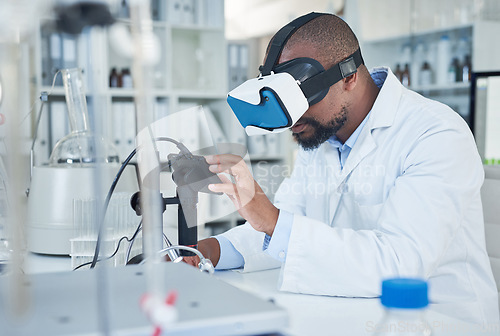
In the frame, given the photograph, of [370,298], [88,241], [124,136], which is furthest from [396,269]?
[124,136]

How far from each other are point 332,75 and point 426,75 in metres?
2.51

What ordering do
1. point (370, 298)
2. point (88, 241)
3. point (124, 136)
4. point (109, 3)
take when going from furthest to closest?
point (124, 136), point (88, 241), point (370, 298), point (109, 3)

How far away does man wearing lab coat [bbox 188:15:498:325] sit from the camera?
1054 mm

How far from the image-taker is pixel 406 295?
0.45 m

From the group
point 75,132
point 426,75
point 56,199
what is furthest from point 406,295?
point 426,75

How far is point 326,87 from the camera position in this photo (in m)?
1.27

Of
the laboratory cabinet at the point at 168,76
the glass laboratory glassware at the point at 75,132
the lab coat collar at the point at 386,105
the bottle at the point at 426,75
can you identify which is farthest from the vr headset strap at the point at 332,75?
the bottle at the point at 426,75

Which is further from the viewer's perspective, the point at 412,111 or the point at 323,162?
the point at 323,162

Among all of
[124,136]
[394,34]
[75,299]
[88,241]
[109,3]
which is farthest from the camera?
[394,34]

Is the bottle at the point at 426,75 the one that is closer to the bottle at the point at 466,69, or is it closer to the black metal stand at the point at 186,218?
the bottle at the point at 466,69

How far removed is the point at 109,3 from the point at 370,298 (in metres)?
0.83

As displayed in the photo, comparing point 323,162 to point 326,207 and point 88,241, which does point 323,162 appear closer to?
point 326,207

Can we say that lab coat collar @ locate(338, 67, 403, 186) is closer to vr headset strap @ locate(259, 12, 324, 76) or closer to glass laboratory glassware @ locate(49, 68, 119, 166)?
vr headset strap @ locate(259, 12, 324, 76)

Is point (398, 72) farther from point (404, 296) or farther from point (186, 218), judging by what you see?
point (404, 296)
